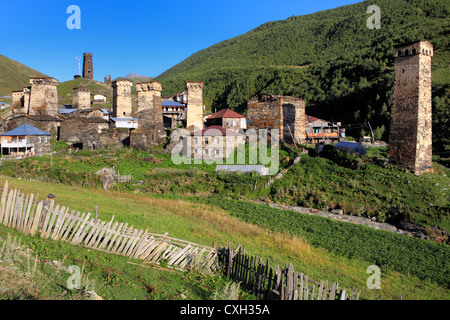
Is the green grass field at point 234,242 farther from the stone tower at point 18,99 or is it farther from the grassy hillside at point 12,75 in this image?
the grassy hillside at point 12,75

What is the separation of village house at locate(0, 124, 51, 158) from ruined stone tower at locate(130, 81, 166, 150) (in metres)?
10.6

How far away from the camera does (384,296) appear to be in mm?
9344

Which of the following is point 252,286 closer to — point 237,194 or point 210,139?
point 237,194

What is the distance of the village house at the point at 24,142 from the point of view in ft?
112

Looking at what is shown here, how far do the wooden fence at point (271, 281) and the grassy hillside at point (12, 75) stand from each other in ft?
439

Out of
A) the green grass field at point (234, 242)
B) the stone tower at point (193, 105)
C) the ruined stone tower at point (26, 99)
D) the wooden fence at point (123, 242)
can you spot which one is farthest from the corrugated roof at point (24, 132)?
the wooden fence at point (123, 242)

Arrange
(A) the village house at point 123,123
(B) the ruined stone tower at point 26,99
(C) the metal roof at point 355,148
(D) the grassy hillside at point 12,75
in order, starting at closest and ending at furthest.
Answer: (C) the metal roof at point 355,148, (A) the village house at point 123,123, (B) the ruined stone tower at point 26,99, (D) the grassy hillside at point 12,75

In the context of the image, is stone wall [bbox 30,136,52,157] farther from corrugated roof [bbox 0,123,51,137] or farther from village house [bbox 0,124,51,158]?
corrugated roof [bbox 0,123,51,137]

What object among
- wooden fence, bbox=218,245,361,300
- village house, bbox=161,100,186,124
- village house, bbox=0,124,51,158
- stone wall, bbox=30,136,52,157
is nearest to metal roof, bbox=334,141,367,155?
wooden fence, bbox=218,245,361,300

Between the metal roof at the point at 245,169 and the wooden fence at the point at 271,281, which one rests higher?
the metal roof at the point at 245,169

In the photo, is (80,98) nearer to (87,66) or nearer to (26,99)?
(26,99)

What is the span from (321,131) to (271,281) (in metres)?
35.7

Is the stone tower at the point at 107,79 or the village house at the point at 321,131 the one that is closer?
the village house at the point at 321,131
